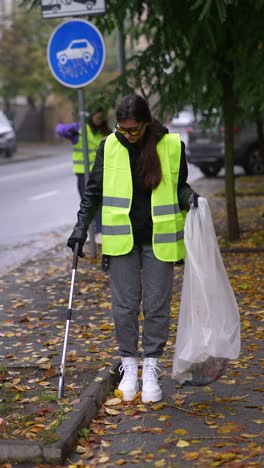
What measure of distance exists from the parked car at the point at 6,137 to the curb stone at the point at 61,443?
31.7m

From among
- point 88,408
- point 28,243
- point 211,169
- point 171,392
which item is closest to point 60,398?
point 88,408

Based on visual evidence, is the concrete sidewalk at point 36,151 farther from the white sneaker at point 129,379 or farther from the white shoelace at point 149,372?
the white shoelace at point 149,372

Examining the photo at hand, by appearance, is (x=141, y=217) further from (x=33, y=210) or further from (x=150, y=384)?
(x=33, y=210)

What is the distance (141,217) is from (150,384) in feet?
3.30

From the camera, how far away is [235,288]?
9375 mm

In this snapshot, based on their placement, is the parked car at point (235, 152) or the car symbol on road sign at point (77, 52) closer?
the car symbol on road sign at point (77, 52)

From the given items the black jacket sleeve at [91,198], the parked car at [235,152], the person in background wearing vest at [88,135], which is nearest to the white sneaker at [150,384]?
the black jacket sleeve at [91,198]

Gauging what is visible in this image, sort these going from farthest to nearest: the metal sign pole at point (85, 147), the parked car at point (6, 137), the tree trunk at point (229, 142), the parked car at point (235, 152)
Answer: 1. the parked car at point (6, 137)
2. the parked car at point (235, 152)
3. the tree trunk at point (229, 142)
4. the metal sign pole at point (85, 147)

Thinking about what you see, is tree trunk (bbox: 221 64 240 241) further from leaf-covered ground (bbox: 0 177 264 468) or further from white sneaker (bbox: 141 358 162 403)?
white sneaker (bbox: 141 358 162 403)

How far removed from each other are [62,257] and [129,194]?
22.2 feet

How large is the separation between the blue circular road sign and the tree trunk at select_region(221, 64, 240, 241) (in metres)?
1.60

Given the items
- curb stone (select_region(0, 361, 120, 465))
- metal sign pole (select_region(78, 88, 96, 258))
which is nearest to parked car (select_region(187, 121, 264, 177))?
metal sign pole (select_region(78, 88, 96, 258))

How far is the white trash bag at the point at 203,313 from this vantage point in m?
5.57

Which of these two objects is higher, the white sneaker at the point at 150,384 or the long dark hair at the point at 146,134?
the long dark hair at the point at 146,134
